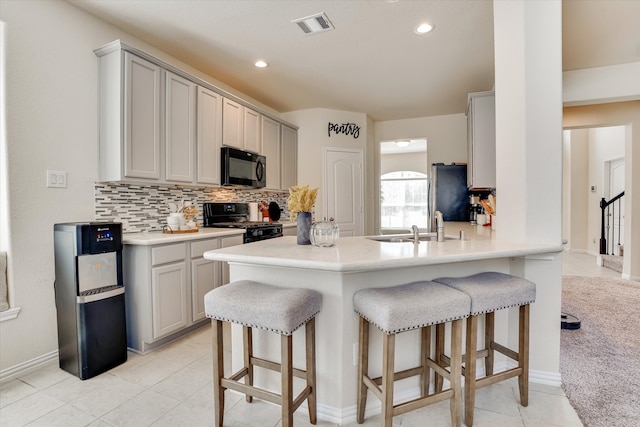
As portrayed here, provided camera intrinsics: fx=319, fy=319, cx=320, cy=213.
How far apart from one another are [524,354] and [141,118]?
3117 millimetres

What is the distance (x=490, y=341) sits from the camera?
1.92m

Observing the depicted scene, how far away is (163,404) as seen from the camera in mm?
1779

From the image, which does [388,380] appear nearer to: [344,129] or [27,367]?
[27,367]

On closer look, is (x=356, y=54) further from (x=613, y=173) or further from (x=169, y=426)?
(x=613, y=173)

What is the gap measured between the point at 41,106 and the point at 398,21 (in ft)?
9.05

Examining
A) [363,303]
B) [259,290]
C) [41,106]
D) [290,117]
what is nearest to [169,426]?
[259,290]

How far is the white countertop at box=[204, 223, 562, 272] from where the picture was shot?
1439 millimetres

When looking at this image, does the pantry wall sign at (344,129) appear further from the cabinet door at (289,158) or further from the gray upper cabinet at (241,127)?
the gray upper cabinet at (241,127)

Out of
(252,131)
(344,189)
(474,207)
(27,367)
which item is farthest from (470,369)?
(344,189)

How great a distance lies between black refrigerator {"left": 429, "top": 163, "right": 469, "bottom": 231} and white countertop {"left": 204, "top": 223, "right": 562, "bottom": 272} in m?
2.66

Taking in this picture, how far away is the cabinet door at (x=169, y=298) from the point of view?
7.89 ft

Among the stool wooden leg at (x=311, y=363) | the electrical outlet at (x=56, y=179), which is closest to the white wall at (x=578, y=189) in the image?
the stool wooden leg at (x=311, y=363)

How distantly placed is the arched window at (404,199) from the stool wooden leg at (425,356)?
817cm

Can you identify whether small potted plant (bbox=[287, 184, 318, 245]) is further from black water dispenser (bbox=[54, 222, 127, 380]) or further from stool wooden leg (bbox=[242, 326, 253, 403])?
black water dispenser (bbox=[54, 222, 127, 380])
